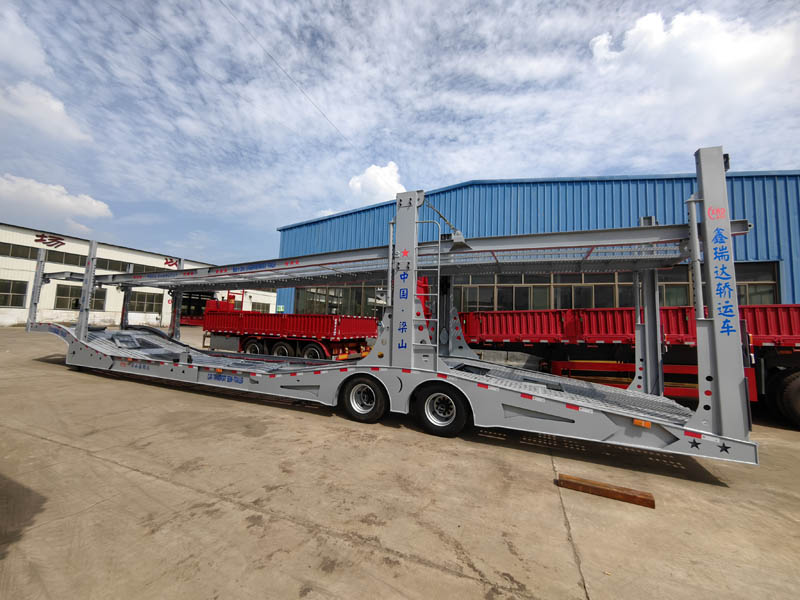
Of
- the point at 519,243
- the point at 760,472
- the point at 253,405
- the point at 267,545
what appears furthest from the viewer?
the point at 253,405

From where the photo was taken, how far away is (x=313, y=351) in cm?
1394

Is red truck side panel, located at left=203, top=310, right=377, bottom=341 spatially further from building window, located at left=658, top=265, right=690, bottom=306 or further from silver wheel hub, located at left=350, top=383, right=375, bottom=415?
building window, located at left=658, top=265, right=690, bottom=306

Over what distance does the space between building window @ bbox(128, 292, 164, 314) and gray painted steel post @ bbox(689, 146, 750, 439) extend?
124ft

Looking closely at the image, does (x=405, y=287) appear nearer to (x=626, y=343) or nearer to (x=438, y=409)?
(x=438, y=409)

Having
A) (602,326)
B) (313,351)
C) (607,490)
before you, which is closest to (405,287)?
(607,490)

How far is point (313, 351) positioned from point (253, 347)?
3330 millimetres

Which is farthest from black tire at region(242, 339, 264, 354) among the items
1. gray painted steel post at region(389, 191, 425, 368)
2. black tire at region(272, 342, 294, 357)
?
gray painted steel post at region(389, 191, 425, 368)

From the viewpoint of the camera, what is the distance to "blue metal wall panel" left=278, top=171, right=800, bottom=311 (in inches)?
520

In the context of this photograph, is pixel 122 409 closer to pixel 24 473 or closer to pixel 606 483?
pixel 24 473

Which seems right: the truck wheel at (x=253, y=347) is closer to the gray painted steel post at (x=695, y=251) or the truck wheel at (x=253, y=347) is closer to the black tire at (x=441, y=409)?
the black tire at (x=441, y=409)

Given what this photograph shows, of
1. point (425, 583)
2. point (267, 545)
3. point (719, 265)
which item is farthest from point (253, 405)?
point (719, 265)

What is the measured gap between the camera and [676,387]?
7.96 m

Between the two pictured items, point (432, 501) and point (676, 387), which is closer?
point (432, 501)

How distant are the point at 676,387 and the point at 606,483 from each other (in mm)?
5366
